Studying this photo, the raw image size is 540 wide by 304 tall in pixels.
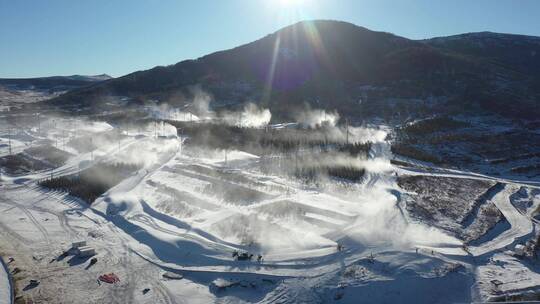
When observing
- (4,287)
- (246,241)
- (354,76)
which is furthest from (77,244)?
(354,76)

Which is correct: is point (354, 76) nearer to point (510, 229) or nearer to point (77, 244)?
point (510, 229)

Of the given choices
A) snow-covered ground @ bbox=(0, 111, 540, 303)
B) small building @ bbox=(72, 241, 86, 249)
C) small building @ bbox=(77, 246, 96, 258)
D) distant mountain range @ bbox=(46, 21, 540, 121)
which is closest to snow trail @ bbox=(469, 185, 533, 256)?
snow-covered ground @ bbox=(0, 111, 540, 303)

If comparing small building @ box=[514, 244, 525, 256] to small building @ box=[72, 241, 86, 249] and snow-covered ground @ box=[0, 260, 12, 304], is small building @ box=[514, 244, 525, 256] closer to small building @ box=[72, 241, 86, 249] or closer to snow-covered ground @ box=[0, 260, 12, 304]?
small building @ box=[72, 241, 86, 249]

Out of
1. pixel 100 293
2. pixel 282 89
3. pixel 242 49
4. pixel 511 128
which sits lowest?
pixel 100 293

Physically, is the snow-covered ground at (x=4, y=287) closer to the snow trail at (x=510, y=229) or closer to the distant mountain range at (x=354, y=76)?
the snow trail at (x=510, y=229)

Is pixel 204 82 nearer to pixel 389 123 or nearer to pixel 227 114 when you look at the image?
pixel 227 114

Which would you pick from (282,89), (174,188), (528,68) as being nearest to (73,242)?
(174,188)
